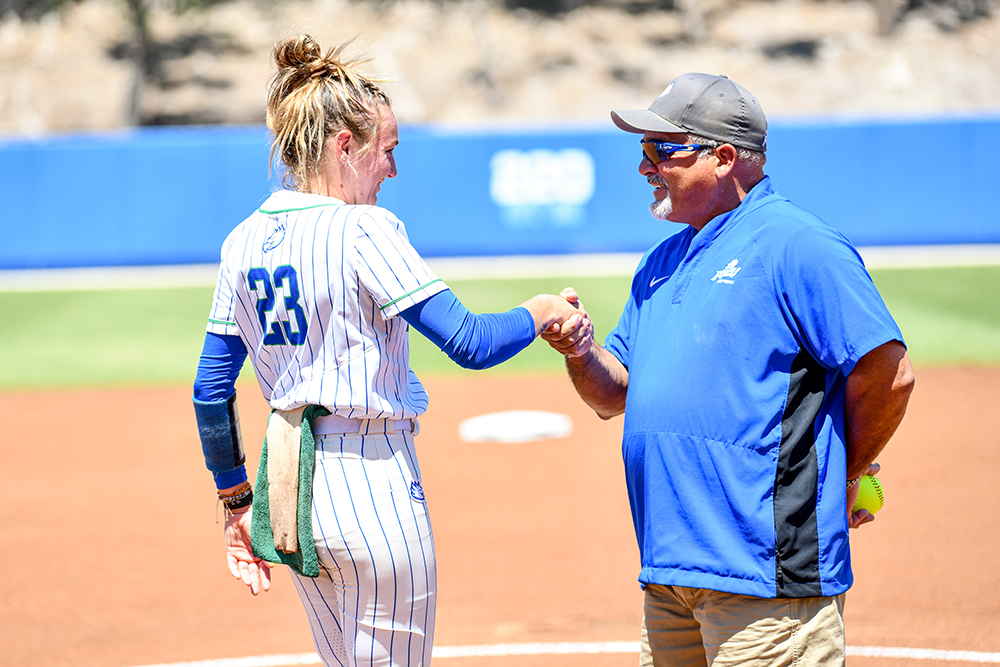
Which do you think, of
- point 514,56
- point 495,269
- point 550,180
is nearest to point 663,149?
point 495,269

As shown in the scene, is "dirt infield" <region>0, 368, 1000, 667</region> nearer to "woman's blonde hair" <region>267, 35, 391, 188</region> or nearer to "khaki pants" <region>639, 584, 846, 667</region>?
"khaki pants" <region>639, 584, 846, 667</region>

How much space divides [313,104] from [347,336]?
59 cm

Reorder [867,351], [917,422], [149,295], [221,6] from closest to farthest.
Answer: [867,351] → [917,422] → [149,295] → [221,6]

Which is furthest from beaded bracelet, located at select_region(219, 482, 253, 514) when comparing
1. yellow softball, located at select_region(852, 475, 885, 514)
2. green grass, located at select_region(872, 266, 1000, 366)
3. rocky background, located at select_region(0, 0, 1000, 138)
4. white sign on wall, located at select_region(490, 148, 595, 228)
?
rocky background, located at select_region(0, 0, 1000, 138)

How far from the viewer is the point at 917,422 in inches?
337

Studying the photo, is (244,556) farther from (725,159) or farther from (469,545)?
(469,545)

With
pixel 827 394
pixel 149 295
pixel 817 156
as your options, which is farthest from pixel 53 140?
pixel 827 394

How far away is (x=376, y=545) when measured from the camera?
2531 millimetres

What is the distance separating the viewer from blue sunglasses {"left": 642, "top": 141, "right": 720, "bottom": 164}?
280 centimetres

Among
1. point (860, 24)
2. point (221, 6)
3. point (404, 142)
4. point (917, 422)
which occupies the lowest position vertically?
point (917, 422)

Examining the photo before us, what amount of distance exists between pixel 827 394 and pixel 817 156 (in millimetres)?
15614

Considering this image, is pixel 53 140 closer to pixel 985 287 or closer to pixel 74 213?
pixel 74 213

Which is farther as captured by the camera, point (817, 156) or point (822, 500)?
point (817, 156)

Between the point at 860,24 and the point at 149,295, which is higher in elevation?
the point at 860,24
